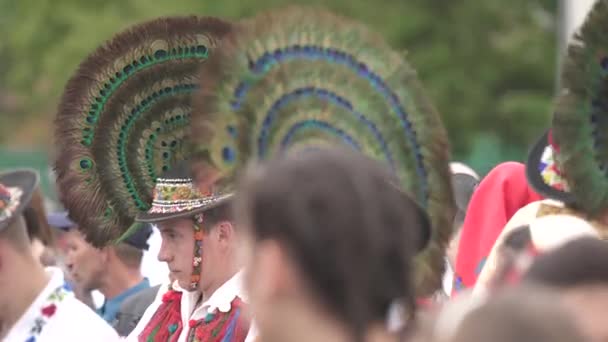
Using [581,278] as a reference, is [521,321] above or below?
above

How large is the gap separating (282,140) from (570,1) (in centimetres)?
845

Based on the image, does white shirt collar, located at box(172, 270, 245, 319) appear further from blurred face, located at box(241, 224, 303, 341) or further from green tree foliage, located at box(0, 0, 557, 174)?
green tree foliage, located at box(0, 0, 557, 174)

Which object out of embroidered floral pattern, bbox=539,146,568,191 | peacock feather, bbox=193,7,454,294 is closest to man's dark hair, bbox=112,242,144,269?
embroidered floral pattern, bbox=539,146,568,191

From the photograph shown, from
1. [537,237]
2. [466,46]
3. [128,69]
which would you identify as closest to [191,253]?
[128,69]

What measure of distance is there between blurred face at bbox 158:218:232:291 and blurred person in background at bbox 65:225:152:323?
2.48m

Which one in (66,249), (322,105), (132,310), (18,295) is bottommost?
(66,249)

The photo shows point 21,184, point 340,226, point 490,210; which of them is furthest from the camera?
point 21,184

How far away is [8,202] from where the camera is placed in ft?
19.2

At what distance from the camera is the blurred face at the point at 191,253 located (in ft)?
16.8

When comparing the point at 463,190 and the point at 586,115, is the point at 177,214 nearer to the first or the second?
the point at 586,115

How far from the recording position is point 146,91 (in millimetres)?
5227

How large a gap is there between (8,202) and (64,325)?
566 mm

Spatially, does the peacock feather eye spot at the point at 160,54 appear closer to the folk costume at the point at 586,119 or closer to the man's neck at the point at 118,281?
the folk costume at the point at 586,119

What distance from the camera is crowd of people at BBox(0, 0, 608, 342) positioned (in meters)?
2.62
